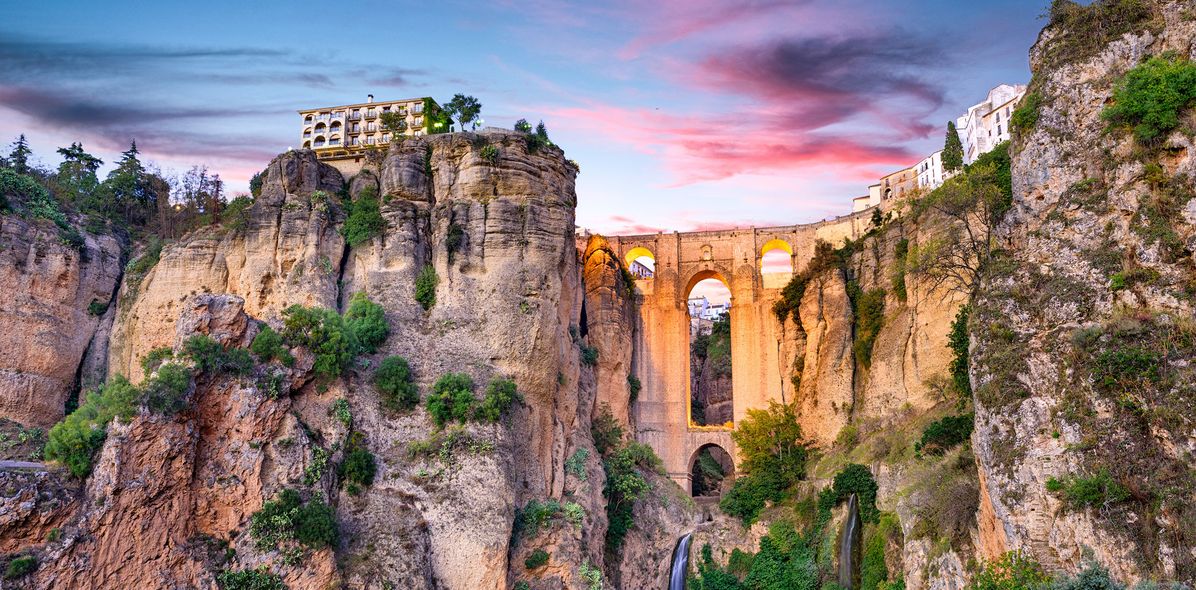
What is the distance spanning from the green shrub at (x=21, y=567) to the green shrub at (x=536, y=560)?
1587cm

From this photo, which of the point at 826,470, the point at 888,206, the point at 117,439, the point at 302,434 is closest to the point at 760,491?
the point at 826,470

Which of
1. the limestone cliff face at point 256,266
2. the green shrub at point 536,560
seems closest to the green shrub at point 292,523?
the green shrub at point 536,560

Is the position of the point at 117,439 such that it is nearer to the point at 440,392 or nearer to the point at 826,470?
the point at 440,392

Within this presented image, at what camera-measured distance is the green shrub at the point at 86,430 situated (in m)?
25.8

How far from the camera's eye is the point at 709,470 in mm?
57062

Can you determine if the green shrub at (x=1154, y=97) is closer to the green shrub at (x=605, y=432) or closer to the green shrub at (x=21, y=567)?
the green shrub at (x=605, y=432)

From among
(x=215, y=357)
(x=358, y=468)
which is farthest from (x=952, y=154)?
(x=215, y=357)

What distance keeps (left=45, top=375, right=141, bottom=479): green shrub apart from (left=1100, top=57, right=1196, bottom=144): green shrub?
A: 91.8ft

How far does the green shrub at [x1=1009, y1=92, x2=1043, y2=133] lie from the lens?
27.7m

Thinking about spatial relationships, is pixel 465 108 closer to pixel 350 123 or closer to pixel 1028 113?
pixel 350 123

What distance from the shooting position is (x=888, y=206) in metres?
55.8

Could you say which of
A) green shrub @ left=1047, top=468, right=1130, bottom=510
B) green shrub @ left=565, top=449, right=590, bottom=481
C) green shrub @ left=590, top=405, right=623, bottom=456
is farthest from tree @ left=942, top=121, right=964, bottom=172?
green shrub @ left=1047, top=468, right=1130, bottom=510

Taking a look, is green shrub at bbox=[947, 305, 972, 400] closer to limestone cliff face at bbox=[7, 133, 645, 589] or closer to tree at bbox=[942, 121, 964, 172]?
limestone cliff face at bbox=[7, 133, 645, 589]

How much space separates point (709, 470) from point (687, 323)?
8891 mm
